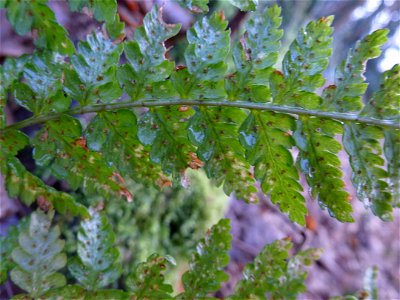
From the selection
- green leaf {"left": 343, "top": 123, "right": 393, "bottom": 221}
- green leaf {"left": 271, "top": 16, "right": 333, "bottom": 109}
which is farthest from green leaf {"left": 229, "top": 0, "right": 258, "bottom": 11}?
green leaf {"left": 343, "top": 123, "right": 393, "bottom": 221}

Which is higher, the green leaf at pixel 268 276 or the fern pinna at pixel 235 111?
the fern pinna at pixel 235 111

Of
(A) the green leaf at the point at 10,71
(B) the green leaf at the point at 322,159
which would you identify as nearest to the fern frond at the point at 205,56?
(B) the green leaf at the point at 322,159

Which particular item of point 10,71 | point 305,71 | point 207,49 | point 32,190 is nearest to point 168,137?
point 207,49

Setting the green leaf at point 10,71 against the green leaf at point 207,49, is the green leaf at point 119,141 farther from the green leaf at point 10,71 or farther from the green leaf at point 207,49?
the green leaf at point 10,71

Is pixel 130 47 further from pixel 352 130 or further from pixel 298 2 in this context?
pixel 298 2

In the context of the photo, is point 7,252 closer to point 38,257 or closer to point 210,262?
point 38,257
